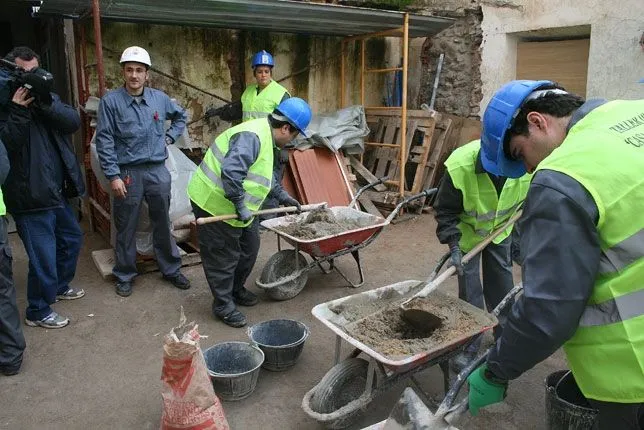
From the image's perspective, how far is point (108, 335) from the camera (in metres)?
3.85

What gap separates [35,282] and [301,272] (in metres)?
2.06

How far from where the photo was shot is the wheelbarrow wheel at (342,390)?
2656 mm

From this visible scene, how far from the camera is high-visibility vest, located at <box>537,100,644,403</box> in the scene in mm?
1282

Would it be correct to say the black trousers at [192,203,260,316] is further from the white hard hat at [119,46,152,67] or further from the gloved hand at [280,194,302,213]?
the white hard hat at [119,46,152,67]

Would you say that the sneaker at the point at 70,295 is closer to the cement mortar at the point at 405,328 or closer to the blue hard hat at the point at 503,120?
the cement mortar at the point at 405,328

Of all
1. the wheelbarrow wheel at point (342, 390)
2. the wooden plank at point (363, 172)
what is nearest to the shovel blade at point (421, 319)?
the wheelbarrow wheel at point (342, 390)

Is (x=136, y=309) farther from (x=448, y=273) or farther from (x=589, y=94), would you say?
(x=589, y=94)

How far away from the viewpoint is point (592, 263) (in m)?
1.30

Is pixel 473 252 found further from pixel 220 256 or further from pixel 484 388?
pixel 220 256

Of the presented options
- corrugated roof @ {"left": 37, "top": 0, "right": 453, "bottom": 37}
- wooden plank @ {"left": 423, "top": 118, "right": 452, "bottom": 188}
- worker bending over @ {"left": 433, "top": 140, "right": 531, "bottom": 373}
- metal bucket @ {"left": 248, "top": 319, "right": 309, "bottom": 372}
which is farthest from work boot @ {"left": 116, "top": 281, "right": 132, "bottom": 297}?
wooden plank @ {"left": 423, "top": 118, "right": 452, "bottom": 188}

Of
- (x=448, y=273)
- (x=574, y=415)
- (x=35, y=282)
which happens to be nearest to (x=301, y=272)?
(x=448, y=273)

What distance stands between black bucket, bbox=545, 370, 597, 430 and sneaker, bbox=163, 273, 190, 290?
11.0 feet

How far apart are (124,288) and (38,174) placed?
4.42ft

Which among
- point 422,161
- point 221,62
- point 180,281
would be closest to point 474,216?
point 180,281
